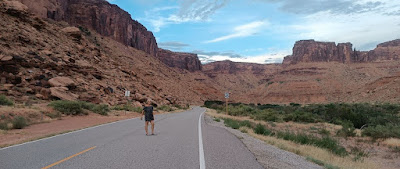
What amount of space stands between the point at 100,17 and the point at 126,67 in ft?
95.1

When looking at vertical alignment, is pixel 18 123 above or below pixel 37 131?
above

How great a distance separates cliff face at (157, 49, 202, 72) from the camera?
153650 mm

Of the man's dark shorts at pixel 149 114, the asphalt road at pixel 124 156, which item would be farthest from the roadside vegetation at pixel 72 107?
the asphalt road at pixel 124 156

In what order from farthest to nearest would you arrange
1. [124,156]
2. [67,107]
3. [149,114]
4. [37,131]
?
1. [67,107]
2. [37,131]
3. [149,114]
4. [124,156]

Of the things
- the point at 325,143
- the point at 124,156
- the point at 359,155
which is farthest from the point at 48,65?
the point at 359,155

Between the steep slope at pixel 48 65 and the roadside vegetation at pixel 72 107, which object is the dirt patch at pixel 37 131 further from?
the steep slope at pixel 48 65

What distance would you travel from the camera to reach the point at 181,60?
522 ft

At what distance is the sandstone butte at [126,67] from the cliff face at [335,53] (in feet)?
1.40

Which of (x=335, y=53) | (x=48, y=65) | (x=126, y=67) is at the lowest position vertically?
(x=48, y=65)

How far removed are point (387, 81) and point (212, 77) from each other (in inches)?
4005

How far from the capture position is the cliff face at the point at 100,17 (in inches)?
2528

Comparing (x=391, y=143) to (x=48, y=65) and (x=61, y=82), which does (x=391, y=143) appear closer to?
(x=61, y=82)

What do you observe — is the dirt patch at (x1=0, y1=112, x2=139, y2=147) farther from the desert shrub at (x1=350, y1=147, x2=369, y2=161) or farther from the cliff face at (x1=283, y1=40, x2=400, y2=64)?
the cliff face at (x1=283, y1=40, x2=400, y2=64)

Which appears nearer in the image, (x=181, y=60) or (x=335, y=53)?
(x=335, y=53)
